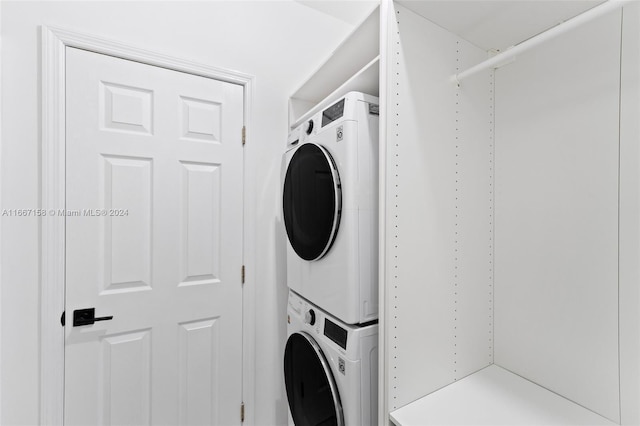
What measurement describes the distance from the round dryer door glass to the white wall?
389 millimetres

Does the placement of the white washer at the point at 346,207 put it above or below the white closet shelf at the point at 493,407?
above

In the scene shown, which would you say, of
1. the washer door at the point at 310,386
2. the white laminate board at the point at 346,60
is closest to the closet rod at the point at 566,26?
the white laminate board at the point at 346,60

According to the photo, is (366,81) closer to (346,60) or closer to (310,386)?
(346,60)

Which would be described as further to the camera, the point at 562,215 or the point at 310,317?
the point at 310,317

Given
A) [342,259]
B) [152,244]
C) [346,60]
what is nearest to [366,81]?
[346,60]

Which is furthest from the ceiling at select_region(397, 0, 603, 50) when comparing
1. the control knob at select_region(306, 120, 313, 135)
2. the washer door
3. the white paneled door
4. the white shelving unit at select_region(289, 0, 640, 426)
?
the washer door

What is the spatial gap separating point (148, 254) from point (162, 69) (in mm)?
972

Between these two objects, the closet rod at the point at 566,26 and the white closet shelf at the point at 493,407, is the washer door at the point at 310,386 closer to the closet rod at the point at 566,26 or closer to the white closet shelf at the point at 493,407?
the white closet shelf at the point at 493,407

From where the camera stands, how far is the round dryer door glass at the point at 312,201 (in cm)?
117

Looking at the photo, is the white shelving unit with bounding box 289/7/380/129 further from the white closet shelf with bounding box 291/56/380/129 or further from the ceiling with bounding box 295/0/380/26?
the ceiling with bounding box 295/0/380/26

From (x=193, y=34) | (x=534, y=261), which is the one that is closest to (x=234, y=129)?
(x=193, y=34)

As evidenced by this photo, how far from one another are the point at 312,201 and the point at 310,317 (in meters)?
0.56

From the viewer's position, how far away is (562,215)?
1119 mm

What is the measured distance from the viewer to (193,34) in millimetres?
1624
